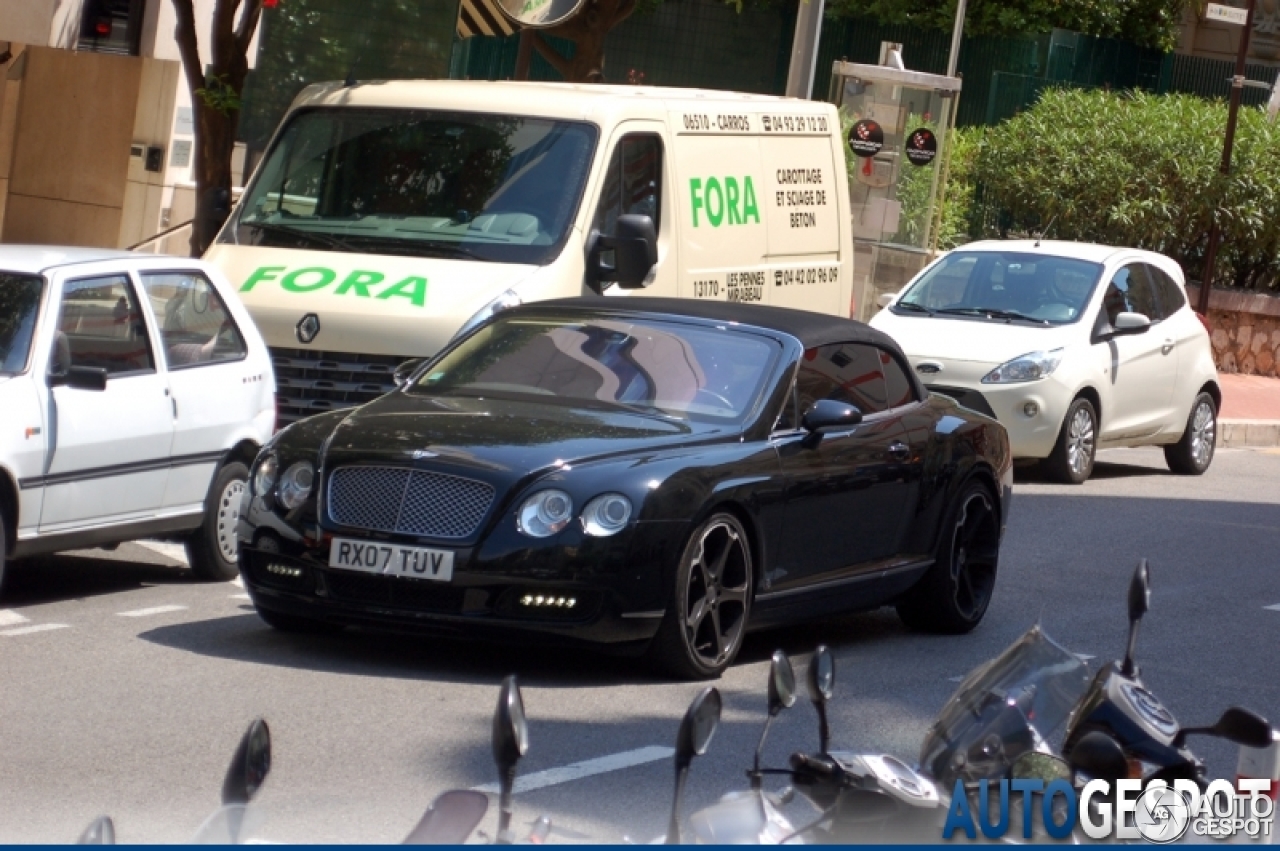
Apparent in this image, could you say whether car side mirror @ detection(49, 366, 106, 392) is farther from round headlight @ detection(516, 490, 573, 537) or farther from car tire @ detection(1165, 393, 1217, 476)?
car tire @ detection(1165, 393, 1217, 476)

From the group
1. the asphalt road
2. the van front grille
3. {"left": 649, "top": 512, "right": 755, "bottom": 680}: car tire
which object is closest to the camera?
the asphalt road

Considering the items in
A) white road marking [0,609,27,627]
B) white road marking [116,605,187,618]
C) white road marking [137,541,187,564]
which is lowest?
white road marking [137,541,187,564]

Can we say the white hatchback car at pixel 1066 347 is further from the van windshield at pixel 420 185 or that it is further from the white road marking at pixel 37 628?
the white road marking at pixel 37 628

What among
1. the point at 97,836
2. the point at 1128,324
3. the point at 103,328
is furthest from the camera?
the point at 1128,324

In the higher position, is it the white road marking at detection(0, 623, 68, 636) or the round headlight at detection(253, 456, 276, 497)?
the round headlight at detection(253, 456, 276, 497)

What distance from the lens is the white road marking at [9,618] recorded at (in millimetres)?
8367

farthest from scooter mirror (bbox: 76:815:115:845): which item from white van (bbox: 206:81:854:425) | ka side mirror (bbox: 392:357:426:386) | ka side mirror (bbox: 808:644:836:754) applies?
white van (bbox: 206:81:854:425)

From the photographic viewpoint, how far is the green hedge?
25062 mm

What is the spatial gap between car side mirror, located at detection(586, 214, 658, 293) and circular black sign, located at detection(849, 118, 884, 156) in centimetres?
1024

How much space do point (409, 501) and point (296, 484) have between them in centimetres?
52

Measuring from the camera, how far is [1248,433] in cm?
2067

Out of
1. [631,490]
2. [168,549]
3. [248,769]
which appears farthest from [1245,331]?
[248,769]

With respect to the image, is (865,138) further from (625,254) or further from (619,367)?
(619,367)

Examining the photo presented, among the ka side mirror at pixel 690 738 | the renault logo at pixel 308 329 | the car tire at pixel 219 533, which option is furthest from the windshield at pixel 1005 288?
the ka side mirror at pixel 690 738
